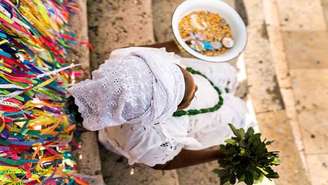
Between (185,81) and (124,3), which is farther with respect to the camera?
(124,3)

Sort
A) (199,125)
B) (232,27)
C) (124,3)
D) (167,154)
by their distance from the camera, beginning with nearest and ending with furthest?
(167,154) → (199,125) → (232,27) → (124,3)

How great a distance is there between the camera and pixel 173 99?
58.9 inches

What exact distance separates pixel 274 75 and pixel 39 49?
1.71 metres

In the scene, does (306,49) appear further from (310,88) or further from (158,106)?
(158,106)

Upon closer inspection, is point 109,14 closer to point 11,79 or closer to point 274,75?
point 11,79

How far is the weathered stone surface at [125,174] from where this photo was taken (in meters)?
2.01

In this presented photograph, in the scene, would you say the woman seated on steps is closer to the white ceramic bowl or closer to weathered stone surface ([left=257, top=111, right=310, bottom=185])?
the white ceramic bowl

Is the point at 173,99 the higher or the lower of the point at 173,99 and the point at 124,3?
the lower

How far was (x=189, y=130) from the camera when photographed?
1947mm

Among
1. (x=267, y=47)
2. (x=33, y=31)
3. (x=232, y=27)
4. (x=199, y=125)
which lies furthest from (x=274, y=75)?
(x=33, y=31)

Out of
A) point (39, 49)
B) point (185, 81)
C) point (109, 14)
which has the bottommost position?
point (185, 81)

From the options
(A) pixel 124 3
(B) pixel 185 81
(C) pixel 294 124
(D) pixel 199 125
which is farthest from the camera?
(C) pixel 294 124

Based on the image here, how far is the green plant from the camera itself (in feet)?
5.80

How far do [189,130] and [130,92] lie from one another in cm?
62
